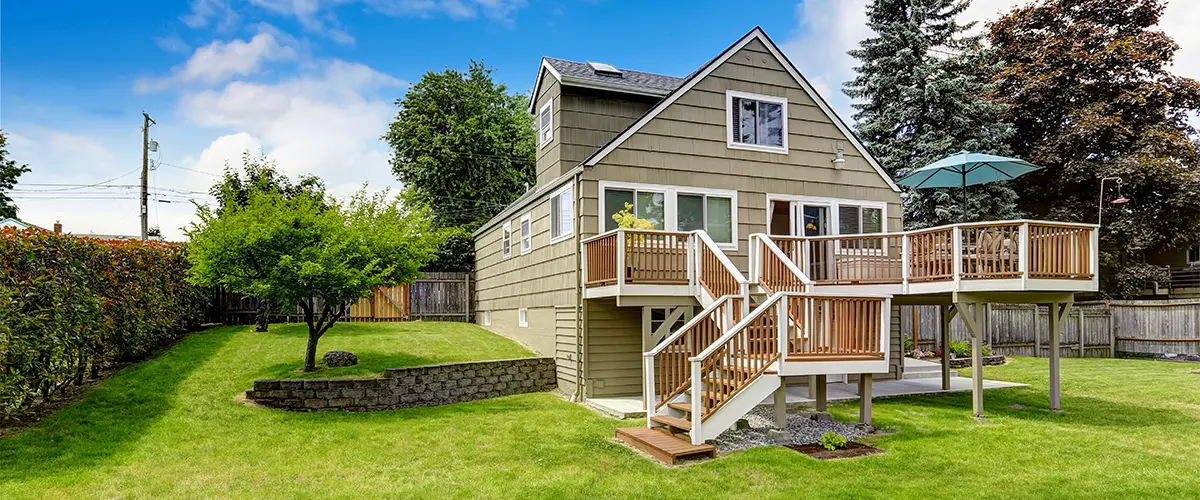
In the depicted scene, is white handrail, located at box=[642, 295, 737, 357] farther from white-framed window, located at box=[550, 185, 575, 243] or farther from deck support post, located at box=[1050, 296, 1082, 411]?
deck support post, located at box=[1050, 296, 1082, 411]

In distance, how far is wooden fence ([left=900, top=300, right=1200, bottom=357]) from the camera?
1911 centimetres

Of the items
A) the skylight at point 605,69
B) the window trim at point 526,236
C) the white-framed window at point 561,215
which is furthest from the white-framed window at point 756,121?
the window trim at point 526,236

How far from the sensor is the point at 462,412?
425 inches

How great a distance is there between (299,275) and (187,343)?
492 centimetres

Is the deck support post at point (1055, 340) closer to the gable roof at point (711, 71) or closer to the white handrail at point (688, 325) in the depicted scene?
the gable roof at point (711, 71)

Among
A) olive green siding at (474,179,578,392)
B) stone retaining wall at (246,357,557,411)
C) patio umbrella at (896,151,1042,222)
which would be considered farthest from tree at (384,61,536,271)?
patio umbrella at (896,151,1042,222)

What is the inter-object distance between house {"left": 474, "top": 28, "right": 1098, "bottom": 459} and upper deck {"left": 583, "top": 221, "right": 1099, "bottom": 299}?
3 cm

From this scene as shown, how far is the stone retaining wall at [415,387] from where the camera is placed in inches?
425

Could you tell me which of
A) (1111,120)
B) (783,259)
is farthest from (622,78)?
(1111,120)

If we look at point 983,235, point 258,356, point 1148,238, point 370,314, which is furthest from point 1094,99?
point 258,356

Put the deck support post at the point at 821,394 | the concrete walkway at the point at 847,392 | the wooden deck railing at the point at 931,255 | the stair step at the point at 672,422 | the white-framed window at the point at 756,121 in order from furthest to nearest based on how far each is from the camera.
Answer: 1. the white-framed window at the point at 756,121
2. the concrete walkway at the point at 847,392
3. the wooden deck railing at the point at 931,255
4. the deck support post at the point at 821,394
5. the stair step at the point at 672,422

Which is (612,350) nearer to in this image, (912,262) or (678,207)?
(678,207)

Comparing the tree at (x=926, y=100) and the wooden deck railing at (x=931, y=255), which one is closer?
the wooden deck railing at (x=931, y=255)

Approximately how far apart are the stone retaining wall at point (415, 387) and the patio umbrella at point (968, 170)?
7928 millimetres
